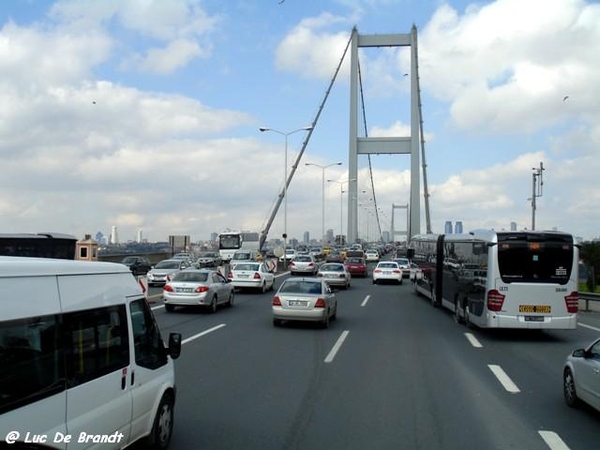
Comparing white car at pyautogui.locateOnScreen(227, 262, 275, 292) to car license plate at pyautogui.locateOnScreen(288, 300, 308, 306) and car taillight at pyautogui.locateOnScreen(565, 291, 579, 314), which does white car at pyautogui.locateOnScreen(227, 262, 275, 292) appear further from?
car taillight at pyautogui.locateOnScreen(565, 291, 579, 314)

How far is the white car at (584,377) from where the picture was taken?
738cm

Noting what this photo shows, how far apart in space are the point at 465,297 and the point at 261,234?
2450 inches

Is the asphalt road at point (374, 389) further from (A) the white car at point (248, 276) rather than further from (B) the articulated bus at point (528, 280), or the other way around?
(A) the white car at point (248, 276)

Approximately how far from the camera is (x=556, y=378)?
1037 cm

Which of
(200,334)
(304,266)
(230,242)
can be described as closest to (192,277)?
(200,334)

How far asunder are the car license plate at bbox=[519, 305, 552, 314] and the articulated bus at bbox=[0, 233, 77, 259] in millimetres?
10123

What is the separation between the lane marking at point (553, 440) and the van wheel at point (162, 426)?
385cm

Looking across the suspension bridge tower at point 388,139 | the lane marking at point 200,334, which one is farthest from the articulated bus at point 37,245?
the suspension bridge tower at point 388,139

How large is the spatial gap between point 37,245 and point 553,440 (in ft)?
27.2

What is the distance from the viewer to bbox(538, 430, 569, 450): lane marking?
6.45 metres

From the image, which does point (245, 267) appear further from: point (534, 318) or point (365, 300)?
point (534, 318)

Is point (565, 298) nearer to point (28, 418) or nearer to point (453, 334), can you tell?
point (453, 334)

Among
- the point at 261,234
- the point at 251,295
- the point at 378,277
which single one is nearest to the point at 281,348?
the point at 251,295

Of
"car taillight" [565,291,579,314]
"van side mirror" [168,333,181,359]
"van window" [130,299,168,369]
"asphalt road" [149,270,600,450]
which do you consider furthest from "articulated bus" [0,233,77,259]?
"car taillight" [565,291,579,314]
